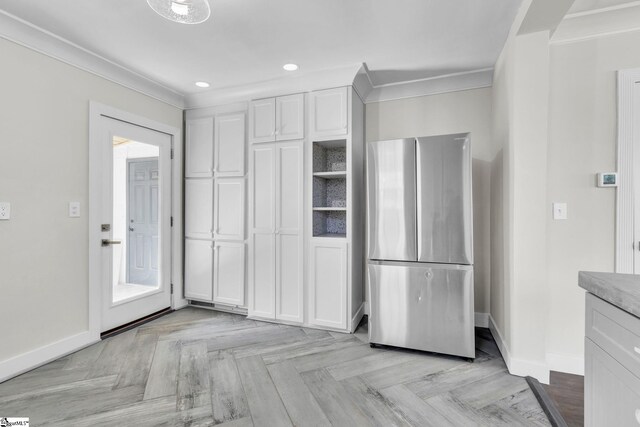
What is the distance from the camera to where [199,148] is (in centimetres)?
366

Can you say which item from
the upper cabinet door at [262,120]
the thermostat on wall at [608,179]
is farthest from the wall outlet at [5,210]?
the thermostat on wall at [608,179]

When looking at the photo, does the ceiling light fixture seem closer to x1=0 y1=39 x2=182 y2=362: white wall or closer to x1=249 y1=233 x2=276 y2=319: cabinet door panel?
x1=0 y1=39 x2=182 y2=362: white wall

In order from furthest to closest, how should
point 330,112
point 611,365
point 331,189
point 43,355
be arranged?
point 331,189 < point 330,112 < point 43,355 < point 611,365

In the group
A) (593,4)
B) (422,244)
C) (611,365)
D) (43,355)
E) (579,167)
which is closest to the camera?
(611,365)

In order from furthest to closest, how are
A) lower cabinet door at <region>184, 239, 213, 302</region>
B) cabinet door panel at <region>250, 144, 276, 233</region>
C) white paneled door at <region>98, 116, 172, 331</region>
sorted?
lower cabinet door at <region>184, 239, 213, 302</region>
cabinet door panel at <region>250, 144, 276, 233</region>
white paneled door at <region>98, 116, 172, 331</region>

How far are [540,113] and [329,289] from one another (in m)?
2.19

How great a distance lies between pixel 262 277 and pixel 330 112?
5.96 feet

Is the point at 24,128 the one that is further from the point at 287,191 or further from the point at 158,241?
the point at 287,191

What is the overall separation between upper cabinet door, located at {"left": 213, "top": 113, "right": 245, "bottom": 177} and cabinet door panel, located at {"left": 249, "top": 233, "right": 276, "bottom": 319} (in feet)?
2.68

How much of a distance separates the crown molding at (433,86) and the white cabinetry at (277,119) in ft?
2.80

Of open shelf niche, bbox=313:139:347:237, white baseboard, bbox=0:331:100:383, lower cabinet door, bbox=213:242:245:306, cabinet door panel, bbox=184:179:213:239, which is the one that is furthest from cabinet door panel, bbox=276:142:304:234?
white baseboard, bbox=0:331:100:383

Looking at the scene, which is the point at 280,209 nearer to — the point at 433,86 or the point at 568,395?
the point at 433,86

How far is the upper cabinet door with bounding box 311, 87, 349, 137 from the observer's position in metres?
2.97

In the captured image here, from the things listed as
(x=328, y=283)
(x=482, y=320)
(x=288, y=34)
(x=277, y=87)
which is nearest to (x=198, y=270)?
(x=328, y=283)
